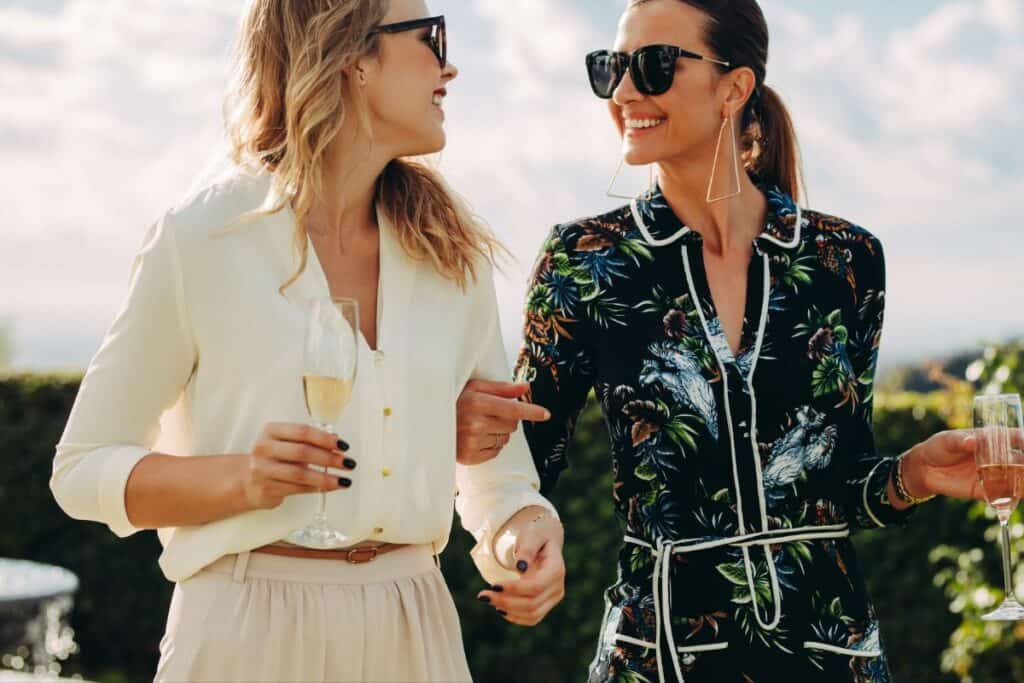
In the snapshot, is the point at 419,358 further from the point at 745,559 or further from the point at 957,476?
the point at 957,476

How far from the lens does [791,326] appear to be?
3.40 metres

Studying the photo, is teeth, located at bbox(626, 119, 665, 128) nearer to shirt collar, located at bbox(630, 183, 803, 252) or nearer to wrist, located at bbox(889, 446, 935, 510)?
shirt collar, located at bbox(630, 183, 803, 252)

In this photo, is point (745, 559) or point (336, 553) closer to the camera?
point (336, 553)

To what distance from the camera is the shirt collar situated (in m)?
3.52

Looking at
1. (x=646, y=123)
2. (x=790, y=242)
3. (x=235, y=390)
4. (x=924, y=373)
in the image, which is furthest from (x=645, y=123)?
(x=924, y=373)

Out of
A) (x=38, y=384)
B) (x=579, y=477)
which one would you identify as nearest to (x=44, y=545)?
(x=38, y=384)

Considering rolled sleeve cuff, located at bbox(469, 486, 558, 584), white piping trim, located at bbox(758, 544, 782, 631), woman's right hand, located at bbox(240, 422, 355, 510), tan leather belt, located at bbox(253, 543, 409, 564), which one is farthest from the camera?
white piping trim, located at bbox(758, 544, 782, 631)

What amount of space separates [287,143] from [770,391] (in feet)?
4.12

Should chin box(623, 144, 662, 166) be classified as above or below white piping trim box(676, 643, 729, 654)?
above

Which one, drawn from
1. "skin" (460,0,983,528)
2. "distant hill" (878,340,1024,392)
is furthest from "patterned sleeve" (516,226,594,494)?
"distant hill" (878,340,1024,392)

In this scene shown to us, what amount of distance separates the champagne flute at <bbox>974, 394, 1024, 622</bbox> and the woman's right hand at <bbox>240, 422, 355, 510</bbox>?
4.79 ft

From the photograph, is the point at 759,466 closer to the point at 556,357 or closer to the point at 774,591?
the point at 774,591

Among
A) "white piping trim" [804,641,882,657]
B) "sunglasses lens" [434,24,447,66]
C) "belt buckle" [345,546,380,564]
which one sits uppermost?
"sunglasses lens" [434,24,447,66]

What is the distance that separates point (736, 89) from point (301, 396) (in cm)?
159
